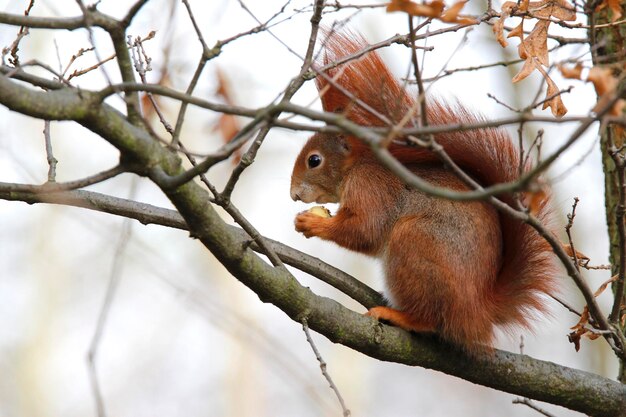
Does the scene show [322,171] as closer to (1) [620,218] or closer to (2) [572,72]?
(1) [620,218]

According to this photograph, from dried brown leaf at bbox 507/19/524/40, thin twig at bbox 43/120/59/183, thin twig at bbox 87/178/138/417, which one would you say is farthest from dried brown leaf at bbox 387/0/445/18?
thin twig at bbox 43/120/59/183

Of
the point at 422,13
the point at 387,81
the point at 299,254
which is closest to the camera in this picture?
the point at 422,13

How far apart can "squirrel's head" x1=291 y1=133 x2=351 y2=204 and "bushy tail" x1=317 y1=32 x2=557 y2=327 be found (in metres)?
0.52

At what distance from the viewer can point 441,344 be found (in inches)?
112

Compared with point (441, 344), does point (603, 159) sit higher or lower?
higher

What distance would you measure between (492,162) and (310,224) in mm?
753

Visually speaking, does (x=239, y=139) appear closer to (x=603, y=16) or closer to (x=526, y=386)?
(x=526, y=386)

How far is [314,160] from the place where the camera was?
3.60 m

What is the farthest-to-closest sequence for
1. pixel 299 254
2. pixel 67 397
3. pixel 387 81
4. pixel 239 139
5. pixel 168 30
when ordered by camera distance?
pixel 67 397 → pixel 387 81 → pixel 299 254 → pixel 168 30 → pixel 239 139

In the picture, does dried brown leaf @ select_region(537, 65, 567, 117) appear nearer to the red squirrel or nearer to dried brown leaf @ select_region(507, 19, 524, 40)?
dried brown leaf @ select_region(507, 19, 524, 40)

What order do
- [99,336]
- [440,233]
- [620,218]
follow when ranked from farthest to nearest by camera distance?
[440,233] < [620,218] < [99,336]

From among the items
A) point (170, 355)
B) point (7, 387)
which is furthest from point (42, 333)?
point (170, 355)

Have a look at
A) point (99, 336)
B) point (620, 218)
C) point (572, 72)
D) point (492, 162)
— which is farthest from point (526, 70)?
point (99, 336)

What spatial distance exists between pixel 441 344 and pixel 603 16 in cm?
155
